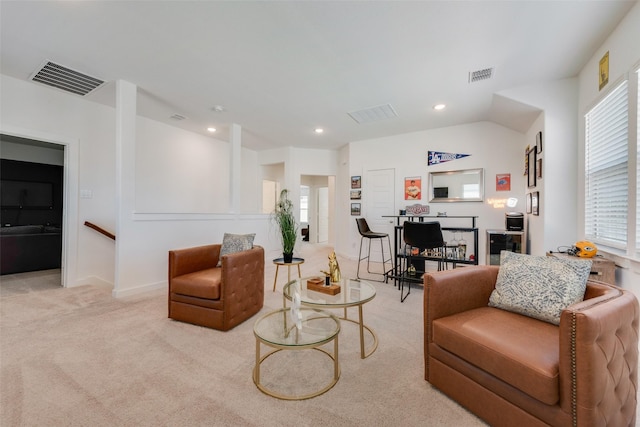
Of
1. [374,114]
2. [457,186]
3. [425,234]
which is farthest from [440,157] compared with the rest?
[425,234]

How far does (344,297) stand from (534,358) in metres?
1.16

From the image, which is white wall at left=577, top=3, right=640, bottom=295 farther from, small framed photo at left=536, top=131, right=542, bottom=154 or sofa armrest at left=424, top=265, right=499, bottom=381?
sofa armrest at left=424, top=265, right=499, bottom=381

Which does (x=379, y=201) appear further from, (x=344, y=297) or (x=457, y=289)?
(x=457, y=289)

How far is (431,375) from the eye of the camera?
160 centimetres

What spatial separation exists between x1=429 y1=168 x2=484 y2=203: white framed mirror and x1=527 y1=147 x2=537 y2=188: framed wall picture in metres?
0.74

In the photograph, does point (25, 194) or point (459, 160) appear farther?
point (25, 194)

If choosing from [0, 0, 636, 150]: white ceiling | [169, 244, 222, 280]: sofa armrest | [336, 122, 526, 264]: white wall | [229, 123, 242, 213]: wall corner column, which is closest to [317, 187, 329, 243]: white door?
[336, 122, 526, 264]: white wall

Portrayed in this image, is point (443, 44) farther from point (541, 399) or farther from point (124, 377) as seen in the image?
point (124, 377)

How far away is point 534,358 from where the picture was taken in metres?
1.14

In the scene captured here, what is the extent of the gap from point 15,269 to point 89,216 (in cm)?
192

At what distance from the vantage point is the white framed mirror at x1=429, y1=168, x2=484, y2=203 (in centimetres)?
461

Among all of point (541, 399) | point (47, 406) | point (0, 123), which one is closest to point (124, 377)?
point (47, 406)

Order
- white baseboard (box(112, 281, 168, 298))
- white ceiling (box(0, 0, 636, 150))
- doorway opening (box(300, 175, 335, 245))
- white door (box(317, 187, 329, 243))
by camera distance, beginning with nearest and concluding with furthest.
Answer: white ceiling (box(0, 0, 636, 150)), white baseboard (box(112, 281, 168, 298)), doorway opening (box(300, 175, 335, 245)), white door (box(317, 187, 329, 243))

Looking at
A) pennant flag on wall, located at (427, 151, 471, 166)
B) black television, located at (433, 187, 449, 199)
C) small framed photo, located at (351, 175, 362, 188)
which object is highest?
pennant flag on wall, located at (427, 151, 471, 166)
